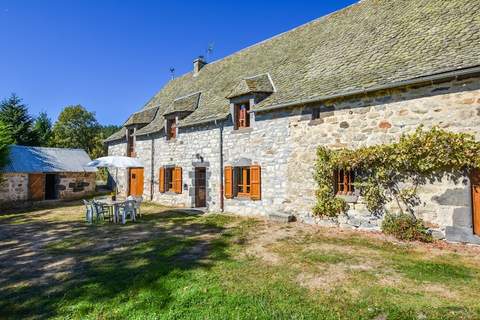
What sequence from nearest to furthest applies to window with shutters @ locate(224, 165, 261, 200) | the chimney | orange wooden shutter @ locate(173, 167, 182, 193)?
window with shutters @ locate(224, 165, 261, 200) → orange wooden shutter @ locate(173, 167, 182, 193) → the chimney

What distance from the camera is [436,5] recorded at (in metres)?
9.82

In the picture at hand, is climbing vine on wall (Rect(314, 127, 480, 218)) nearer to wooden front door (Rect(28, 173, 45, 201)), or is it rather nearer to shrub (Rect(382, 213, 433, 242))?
shrub (Rect(382, 213, 433, 242))

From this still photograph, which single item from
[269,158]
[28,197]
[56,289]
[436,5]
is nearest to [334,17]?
Answer: [436,5]

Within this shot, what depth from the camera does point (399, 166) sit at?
7.86 meters

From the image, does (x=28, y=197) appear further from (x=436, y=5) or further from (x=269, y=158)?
(x=436, y=5)

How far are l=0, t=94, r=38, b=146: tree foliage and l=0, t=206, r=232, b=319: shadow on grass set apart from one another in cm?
1999

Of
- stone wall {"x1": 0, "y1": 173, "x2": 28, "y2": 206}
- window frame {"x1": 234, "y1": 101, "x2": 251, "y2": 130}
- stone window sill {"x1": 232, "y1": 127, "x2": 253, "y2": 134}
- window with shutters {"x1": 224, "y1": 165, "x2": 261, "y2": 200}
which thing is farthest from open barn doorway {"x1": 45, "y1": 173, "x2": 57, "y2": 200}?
window frame {"x1": 234, "y1": 101, "x2": 251, "y2": 130}

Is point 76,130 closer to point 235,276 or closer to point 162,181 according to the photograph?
point 162,181

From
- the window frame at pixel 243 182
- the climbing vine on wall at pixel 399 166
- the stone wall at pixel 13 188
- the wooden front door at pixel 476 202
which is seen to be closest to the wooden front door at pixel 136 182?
the stone wall at pixel 13 188

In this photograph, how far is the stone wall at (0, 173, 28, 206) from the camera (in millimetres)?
15721

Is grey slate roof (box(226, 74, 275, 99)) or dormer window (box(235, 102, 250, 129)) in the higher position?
grey slate roof (box(226, 74, 275, 99))

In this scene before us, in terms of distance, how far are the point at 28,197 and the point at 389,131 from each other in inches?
759

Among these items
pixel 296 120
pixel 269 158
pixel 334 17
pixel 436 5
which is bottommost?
pixel 269 158

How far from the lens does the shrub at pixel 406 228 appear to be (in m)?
7.47
